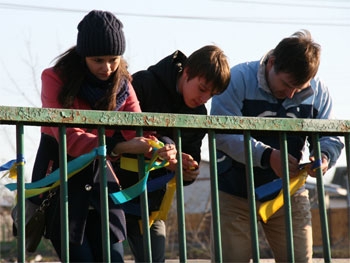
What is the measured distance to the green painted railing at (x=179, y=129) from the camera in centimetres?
396

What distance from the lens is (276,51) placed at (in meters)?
5.31

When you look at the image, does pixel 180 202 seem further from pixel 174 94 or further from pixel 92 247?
pixel 174 94

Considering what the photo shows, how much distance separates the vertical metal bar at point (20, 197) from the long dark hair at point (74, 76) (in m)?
0.43

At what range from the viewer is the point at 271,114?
533 centimetres

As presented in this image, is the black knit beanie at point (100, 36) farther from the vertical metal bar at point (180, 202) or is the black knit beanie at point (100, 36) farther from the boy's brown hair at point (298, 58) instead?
the boy's brown hair at point (298, 58)

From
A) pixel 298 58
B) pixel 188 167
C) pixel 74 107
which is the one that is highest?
pixel 298 58

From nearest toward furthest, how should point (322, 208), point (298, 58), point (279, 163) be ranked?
point (322, 208) → point (279, 163) → point (298, 58)

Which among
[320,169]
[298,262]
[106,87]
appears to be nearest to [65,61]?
[106,87]

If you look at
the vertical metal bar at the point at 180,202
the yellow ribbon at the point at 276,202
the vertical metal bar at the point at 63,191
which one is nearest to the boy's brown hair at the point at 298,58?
the yellow ribbon at the point at 276,202

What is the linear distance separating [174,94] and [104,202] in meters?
1.01

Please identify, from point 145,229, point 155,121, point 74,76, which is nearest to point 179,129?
point 155,121

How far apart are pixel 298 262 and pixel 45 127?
177 centimetres

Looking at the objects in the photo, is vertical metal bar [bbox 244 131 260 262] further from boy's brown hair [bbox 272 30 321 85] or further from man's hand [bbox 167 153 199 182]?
boy's brown hair [bbox 272 30 321 85]

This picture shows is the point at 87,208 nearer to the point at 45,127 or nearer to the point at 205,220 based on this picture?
the point at 45,127
